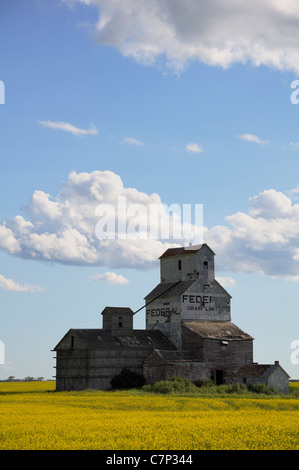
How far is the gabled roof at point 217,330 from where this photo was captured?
71.3 metres

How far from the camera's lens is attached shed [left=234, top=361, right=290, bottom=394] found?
67.7m

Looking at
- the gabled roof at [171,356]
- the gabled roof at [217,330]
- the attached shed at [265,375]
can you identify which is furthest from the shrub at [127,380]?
the attached shed at [265,375]

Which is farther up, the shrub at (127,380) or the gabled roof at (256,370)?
the gabled roof at (256,370)

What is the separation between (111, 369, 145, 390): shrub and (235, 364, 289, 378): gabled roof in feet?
34.3

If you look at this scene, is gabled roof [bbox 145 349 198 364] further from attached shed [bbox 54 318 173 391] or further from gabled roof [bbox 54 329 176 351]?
gabled roof [bbox 54 329 176 351]

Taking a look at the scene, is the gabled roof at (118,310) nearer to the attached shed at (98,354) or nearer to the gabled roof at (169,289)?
the attached shed at (98,354)

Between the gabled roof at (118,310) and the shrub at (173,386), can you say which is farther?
the gabled roof at (118,310)

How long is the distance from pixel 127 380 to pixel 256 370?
43.7 ft

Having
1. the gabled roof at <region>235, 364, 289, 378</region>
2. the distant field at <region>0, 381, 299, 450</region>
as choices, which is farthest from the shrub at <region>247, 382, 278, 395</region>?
the distant field at <region>0, 381, 299, 450</region>

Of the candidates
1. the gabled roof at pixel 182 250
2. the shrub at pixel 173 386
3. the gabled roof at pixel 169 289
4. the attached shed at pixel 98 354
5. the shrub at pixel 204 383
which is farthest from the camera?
the gabled roof at pixel 182 250

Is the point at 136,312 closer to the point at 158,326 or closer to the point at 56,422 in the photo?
the point at 158,326

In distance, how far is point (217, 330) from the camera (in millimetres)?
73062

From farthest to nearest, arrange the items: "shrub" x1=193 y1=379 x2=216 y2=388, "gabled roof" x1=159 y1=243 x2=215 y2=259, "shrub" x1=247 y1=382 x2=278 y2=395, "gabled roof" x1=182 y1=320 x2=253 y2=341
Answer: "gabled roof" x1=159 y1=243 x2=215 y2=259, "gabled roof" x1=182 y1=320 x2=253 y2=341, "shrub" x1=193 y1=379 x2=216 y2=388, "shrub" x1=247 y1=382 x2=278 y2=395
